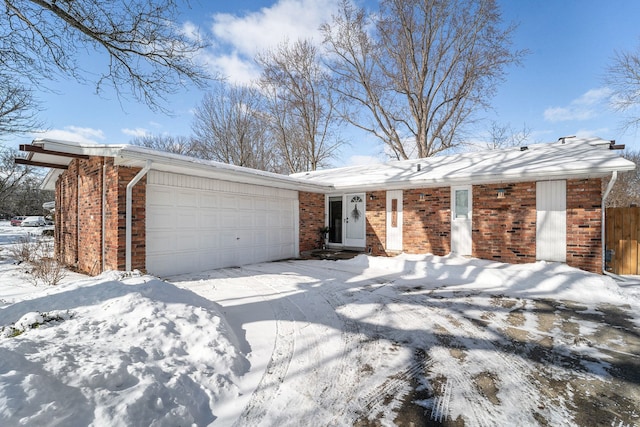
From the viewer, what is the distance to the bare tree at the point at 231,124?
21656mm

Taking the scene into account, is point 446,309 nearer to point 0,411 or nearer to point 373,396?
point 373,396

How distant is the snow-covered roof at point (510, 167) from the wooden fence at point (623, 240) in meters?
1.59

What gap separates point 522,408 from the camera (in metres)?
2.31

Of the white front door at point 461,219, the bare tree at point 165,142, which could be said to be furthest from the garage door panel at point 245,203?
the bare tree at point 165,142

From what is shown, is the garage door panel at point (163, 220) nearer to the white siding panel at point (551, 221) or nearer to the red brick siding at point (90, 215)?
the red brick siding at point (90, 215)

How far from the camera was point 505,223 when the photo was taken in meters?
8.09

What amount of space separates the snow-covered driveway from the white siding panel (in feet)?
4.13

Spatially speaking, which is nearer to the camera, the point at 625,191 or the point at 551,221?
the point at 551,221

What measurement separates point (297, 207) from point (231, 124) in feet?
47.2

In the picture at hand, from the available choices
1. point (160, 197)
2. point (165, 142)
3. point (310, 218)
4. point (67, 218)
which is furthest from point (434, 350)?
point (165, 142)

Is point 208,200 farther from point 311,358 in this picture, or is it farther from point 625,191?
point 625,191

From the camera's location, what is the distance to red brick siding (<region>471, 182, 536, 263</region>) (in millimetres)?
7766

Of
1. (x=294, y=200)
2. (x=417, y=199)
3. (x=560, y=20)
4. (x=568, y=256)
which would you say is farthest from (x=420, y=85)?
(x=568, y=256)

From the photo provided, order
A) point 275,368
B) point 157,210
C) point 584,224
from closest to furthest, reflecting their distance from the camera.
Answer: point 275,368, point 157,210, point 584,224
